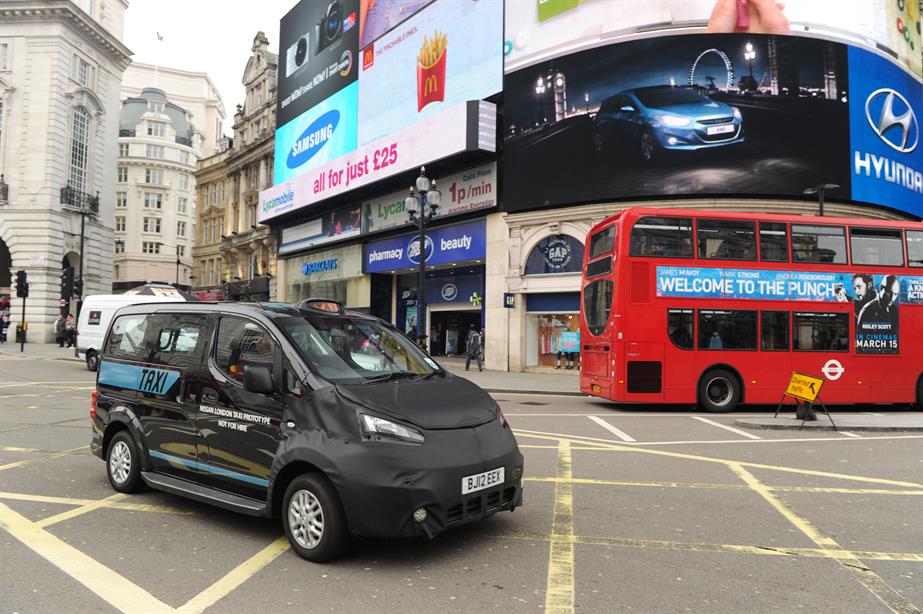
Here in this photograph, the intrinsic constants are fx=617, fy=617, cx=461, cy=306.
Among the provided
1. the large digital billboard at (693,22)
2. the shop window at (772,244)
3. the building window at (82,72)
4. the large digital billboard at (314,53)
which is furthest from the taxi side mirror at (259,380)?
the building window at (82,72)

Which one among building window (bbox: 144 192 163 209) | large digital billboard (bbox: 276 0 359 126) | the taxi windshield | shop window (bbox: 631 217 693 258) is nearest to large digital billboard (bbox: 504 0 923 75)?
shop window (bbox: 631 217 693 258)

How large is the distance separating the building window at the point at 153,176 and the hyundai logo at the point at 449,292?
226 feet

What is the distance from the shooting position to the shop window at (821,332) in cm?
1337

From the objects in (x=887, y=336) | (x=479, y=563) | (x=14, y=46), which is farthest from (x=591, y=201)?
(x=14, y=46)

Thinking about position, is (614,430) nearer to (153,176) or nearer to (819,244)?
(819,244)

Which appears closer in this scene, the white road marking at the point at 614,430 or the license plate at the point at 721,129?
the white road marking at the point at 614,430

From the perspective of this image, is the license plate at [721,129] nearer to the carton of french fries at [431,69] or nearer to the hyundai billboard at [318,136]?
the carton of french fries at [431,69]

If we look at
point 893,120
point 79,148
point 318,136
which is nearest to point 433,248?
point 318,136

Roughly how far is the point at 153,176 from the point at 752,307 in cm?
8755

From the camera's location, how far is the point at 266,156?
4875cm

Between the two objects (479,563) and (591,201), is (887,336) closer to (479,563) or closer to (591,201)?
(591,201)

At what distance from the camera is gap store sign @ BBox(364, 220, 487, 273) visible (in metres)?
27.1

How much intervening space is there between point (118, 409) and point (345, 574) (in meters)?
3.22

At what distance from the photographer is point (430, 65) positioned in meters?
28.8
